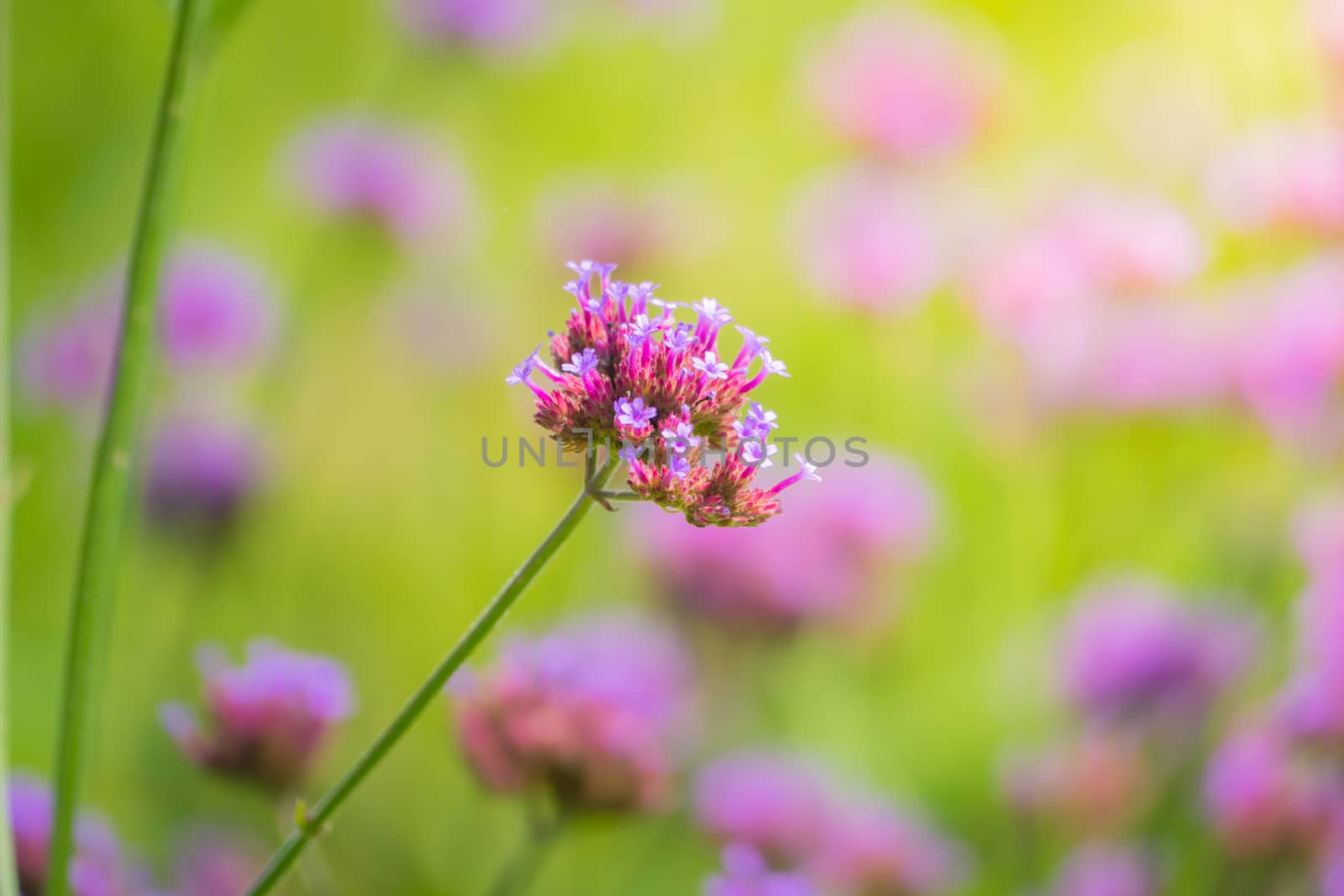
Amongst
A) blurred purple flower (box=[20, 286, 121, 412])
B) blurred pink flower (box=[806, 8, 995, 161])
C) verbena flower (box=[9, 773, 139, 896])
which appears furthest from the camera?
blurred pink flower (box=[806, 8, 995, 161])

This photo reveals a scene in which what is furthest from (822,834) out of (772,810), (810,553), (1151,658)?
(1151,658)

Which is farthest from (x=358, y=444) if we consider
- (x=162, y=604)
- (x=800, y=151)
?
(x=800, y=151)

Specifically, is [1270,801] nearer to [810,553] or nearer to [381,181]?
[810,553]

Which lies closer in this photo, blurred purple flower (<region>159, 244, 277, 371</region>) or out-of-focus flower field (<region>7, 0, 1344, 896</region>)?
out-of-focus flower field (<region>7, 0, 1344, 896</region>)

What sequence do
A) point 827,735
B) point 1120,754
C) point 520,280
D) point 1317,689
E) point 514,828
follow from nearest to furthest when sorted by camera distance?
point 1317,689
point 1120,754
point 514,828
point 827,735
point 520,280

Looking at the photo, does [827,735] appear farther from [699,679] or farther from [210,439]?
[210,439]

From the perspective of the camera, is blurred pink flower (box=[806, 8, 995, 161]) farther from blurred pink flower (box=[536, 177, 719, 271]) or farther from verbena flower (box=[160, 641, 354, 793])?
verbena flower (box=[160, 641, 354, 793])

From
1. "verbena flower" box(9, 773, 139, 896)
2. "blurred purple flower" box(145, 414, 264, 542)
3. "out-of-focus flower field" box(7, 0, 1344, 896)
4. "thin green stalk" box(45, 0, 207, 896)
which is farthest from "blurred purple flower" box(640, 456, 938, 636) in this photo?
"thin green stalk" box(45, 0, 207, 896)
